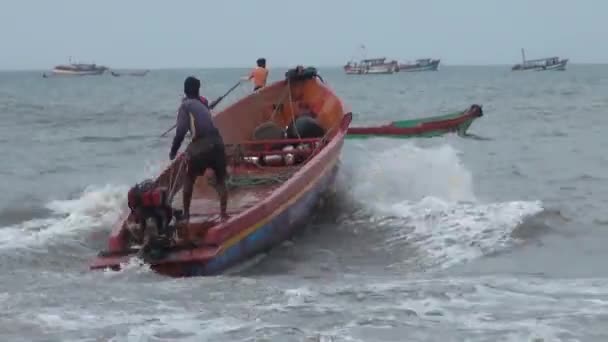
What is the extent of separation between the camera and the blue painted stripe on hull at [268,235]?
9109 millimetres

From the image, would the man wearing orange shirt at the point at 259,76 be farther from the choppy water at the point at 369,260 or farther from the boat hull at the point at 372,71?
the boat hull at the point at 372,71

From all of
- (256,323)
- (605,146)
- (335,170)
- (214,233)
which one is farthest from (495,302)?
(605,146)

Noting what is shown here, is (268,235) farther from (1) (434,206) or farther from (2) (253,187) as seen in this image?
(1) (434,206)

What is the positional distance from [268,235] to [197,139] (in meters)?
1.52

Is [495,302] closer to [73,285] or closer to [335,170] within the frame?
[73,285]

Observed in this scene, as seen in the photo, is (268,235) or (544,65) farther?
(544,65)

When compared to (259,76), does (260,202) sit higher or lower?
lower

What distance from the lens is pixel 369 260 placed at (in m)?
11.0

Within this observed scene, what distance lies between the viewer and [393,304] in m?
7.82

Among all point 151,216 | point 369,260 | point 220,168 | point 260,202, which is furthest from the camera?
point 369,260

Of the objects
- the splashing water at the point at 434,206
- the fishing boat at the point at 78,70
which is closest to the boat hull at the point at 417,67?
the fishing boat at the point at 78,70

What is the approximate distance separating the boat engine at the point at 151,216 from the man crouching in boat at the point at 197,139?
378 millimetres

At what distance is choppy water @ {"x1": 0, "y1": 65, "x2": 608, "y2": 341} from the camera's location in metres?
7.10

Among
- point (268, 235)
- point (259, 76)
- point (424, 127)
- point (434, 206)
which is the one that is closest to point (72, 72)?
point (424, 127)
